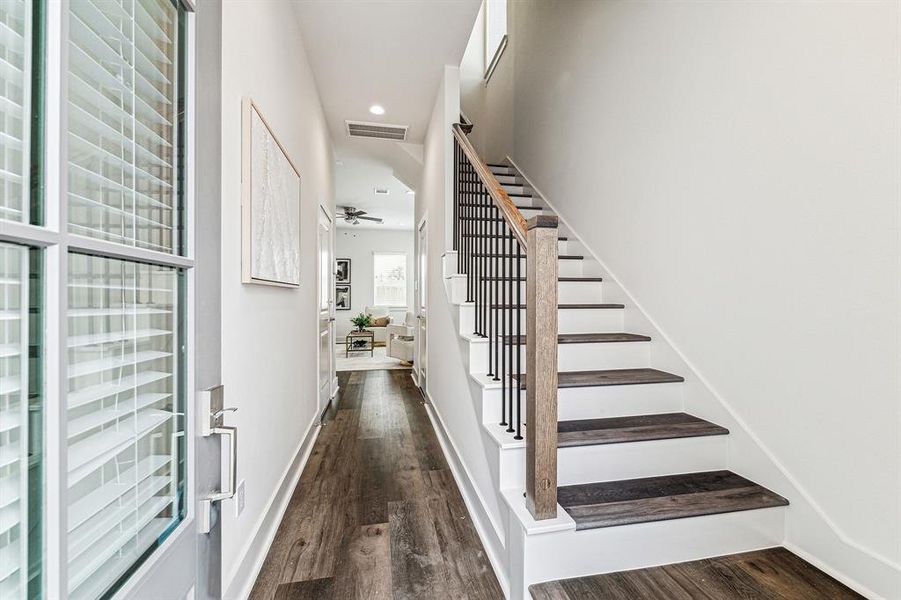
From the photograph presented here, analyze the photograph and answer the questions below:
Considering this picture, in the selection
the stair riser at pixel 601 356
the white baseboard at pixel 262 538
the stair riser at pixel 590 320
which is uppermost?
the stair riser at pixel 590 320

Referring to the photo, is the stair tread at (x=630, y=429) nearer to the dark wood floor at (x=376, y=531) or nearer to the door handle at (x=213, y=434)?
the dark wood floor at (x=376, y=531)

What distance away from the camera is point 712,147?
1885 mm

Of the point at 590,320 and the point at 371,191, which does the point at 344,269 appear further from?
the point at 590,320

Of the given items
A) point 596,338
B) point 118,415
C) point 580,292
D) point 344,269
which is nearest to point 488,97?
point 580,292

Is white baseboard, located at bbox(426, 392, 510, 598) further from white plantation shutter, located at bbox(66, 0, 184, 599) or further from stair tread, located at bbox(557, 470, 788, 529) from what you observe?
white plantation shutter, located at bbox(66, 0, 184, 599)

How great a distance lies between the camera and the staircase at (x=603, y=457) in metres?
1.44

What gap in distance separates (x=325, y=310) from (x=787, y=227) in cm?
369

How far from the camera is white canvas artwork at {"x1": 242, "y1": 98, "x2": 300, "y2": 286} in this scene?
1574 mm

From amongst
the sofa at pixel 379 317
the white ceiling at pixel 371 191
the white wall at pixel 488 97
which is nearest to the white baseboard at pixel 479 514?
the white wall at pixel 488 97

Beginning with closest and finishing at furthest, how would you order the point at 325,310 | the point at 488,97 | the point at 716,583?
the point at 716,583 → the point at 325,310 → the point at 488,97

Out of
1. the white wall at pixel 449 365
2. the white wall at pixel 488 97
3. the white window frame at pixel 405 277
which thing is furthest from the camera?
the white window frame at pixel 405 277

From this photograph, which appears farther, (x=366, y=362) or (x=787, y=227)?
(x=366, y=362)

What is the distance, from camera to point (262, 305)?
1851mm

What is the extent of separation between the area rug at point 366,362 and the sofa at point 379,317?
824 millimetres
